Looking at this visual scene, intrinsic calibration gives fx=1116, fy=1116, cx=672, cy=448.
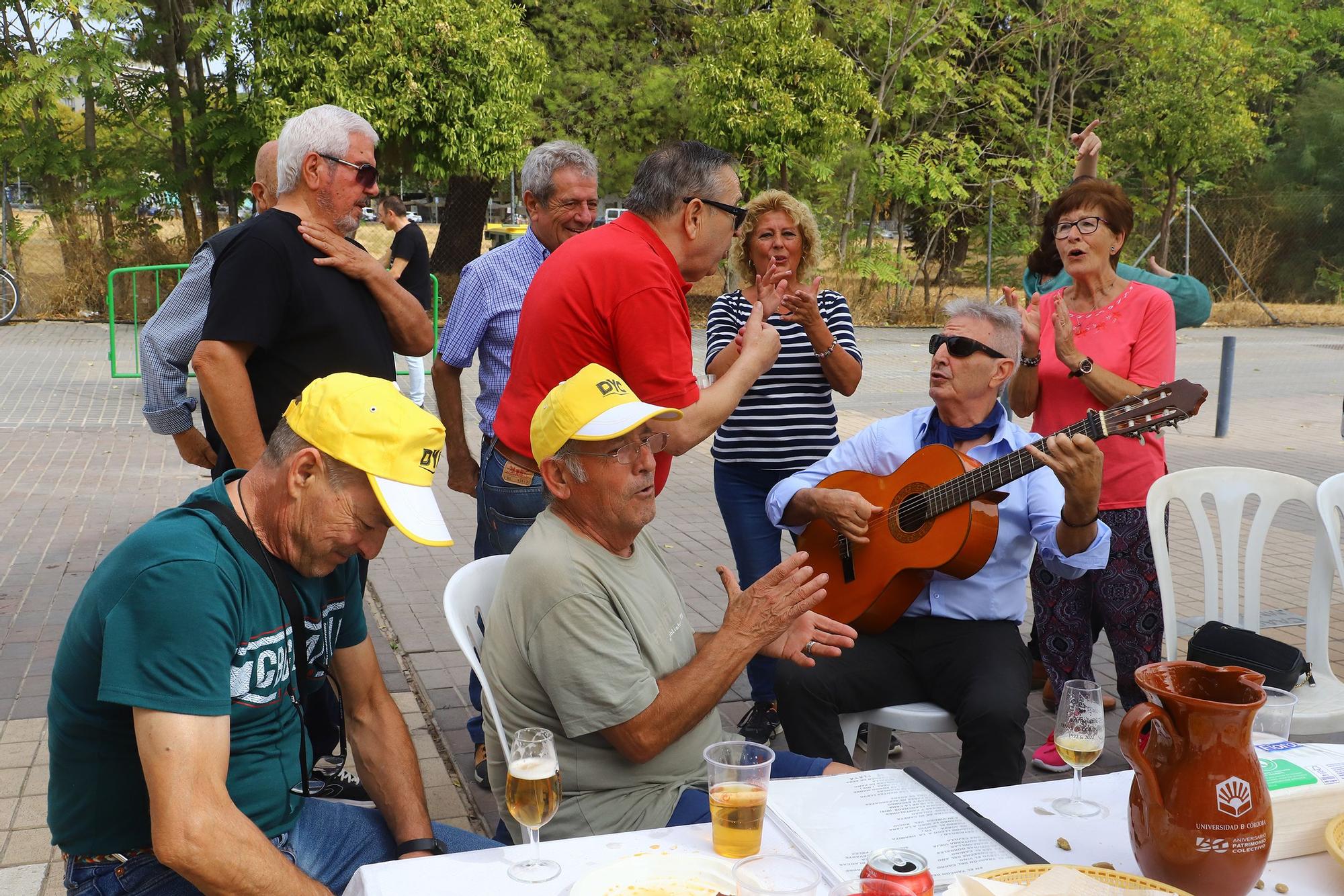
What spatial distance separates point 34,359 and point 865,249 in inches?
555

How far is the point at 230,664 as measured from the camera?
1.94m

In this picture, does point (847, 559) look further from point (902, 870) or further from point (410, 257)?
point (410, 257)

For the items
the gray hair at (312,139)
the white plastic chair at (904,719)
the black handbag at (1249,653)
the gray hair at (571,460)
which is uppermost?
the gray hair at (312,139)

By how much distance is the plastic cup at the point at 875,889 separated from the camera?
148 cm

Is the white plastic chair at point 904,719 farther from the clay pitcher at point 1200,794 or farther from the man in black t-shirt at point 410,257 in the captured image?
the man in black t-shirt at point 410,257

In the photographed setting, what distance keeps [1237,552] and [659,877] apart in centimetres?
281

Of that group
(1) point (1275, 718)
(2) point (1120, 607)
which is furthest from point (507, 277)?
(1) point (1275, 718)

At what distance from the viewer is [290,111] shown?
15852mm

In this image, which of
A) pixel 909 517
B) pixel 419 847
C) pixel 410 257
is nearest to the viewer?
pixel 419 847

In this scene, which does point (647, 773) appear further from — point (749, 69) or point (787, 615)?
point (749, 69)

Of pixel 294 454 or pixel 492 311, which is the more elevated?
pixel 492 311

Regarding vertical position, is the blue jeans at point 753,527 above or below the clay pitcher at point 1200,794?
below

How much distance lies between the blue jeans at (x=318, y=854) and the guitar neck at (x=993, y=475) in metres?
1.70

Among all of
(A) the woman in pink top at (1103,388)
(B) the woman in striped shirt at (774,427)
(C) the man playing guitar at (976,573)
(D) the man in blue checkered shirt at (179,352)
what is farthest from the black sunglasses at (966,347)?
(D) the man in blue checkered shirt at (179,352)
